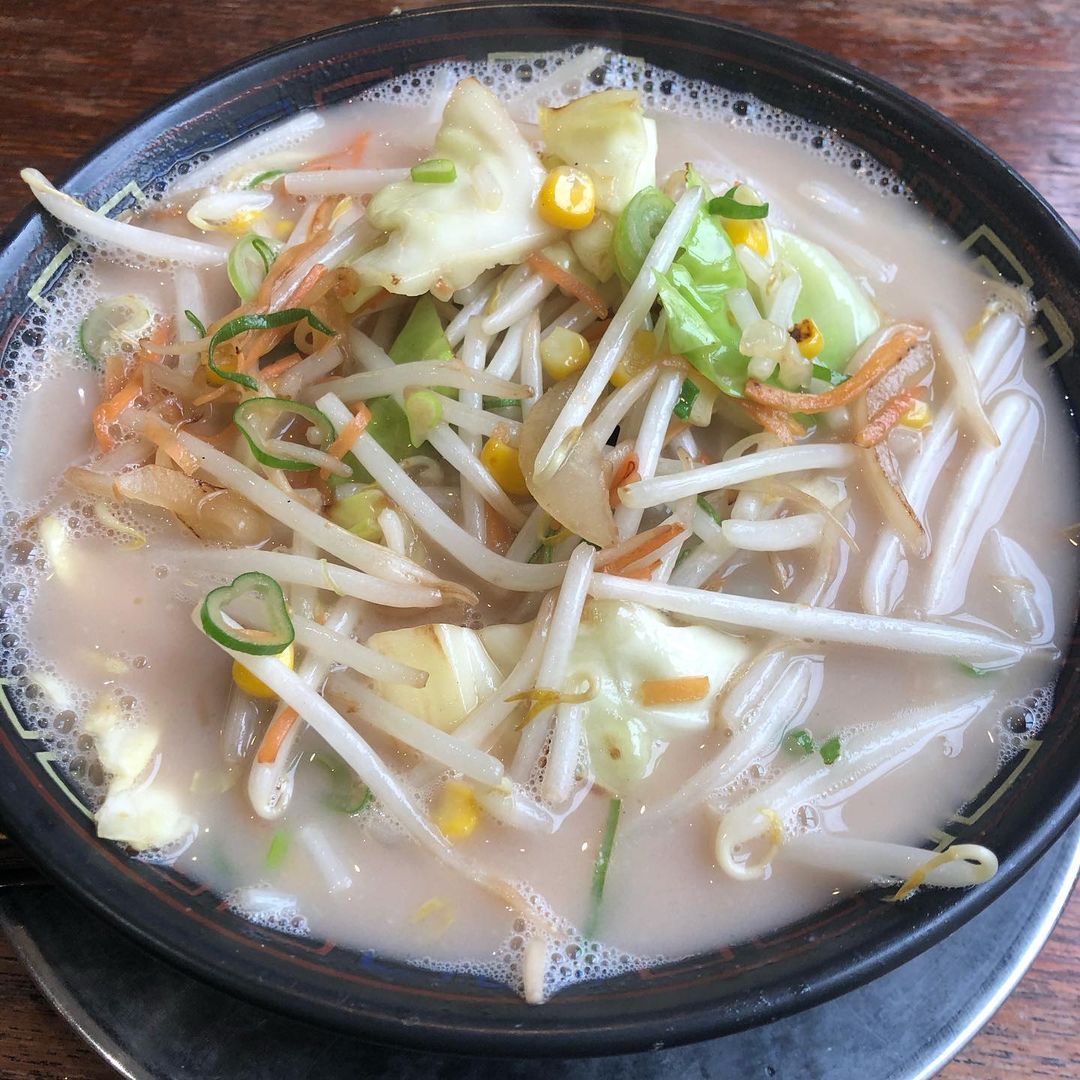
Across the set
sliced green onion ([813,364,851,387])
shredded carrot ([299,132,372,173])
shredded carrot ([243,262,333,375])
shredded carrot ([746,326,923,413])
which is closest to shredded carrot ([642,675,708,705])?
shredded carrot ([746,326,923,413])

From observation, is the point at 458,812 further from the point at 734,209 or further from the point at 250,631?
the point at 734,209

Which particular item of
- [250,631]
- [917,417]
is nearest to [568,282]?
[917,417]

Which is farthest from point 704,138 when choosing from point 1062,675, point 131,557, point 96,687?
point 96,687

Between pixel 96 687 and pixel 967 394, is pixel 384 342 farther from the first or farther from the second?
pixel 967 394

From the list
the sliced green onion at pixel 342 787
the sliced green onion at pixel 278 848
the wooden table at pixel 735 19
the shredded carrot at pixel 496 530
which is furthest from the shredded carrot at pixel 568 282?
the wooden table at pixel 735 19

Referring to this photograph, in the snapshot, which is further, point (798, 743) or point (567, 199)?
point (567, 199)

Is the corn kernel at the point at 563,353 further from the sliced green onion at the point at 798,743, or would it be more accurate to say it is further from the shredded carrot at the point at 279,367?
the sliced green onion at the point at 798,743

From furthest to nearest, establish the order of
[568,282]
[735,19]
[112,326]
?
[735,19]
[112,326]
[568,282]
